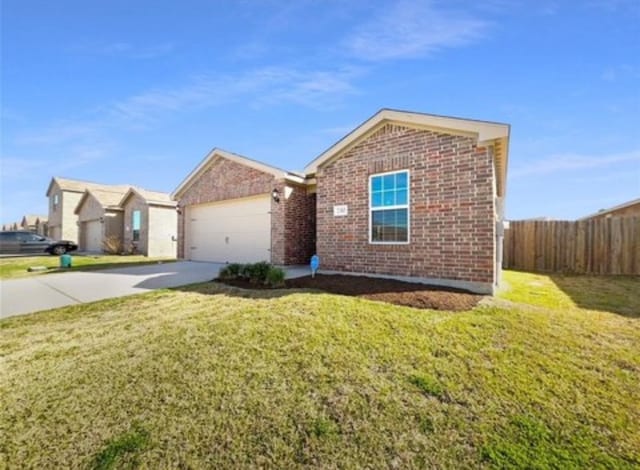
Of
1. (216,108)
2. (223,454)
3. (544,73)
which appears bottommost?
(223,454)

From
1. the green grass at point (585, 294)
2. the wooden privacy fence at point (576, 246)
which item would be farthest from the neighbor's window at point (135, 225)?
the wooden privacy fence at point (576, 246)

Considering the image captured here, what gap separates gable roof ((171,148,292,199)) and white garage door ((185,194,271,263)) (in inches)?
41.1

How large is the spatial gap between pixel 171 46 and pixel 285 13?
347cm

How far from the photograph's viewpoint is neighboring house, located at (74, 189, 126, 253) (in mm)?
20906

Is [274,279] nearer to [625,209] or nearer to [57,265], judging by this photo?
[57,265]

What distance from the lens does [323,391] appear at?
2.73m

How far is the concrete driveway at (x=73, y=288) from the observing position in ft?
19.1

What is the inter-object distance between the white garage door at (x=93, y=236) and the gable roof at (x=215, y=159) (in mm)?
13447

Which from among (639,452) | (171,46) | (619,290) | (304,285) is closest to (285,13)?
(171,46)

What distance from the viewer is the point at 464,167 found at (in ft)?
20.5

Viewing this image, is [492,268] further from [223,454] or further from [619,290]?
[223,454]

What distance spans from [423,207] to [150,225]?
688 inches

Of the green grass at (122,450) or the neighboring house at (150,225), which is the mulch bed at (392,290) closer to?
the green grass at (122,450)

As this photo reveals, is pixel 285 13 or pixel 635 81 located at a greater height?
pixel 285 13
